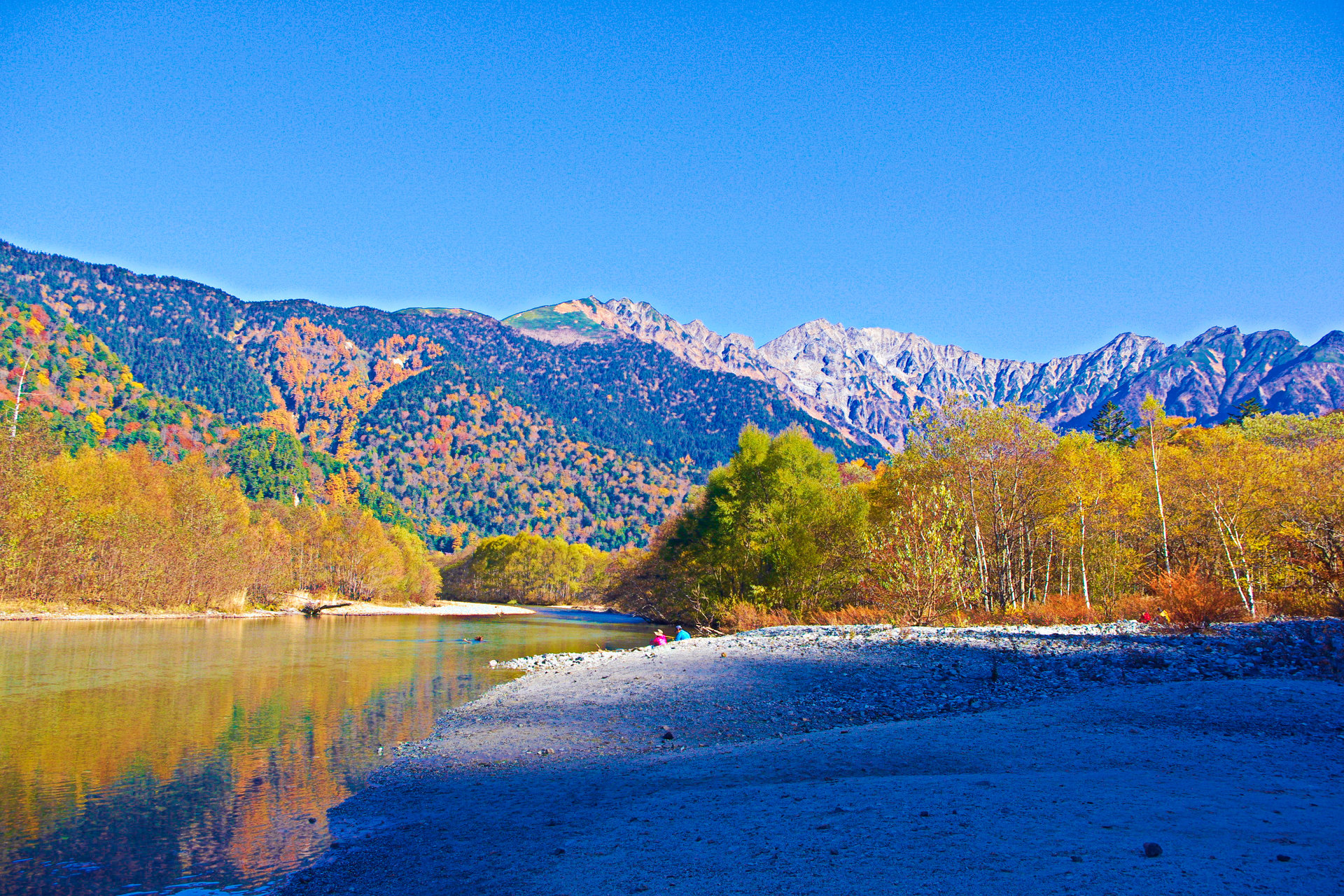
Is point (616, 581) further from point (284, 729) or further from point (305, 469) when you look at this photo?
point (305, 469)

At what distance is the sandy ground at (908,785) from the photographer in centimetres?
542

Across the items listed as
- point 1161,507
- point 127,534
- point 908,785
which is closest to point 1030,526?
point 1161,507

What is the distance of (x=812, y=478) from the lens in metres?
43.2

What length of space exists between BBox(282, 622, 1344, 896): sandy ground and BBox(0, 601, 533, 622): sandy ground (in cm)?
4683

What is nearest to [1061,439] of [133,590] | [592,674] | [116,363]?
[592,674]

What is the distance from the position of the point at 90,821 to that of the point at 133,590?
58.2 metres

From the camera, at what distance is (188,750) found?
1409cm

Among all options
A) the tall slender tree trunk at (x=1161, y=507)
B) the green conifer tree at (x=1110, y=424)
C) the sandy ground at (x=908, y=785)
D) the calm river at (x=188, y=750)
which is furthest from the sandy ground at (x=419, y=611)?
the tall slender tree trunk at (x=1161, y=507)

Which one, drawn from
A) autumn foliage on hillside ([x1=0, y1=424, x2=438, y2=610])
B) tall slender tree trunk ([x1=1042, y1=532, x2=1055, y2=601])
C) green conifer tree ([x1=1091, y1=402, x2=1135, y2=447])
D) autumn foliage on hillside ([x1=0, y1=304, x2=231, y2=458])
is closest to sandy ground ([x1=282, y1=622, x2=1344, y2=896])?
tall slender tree trunk ([x1=1042, y1=532, x2=1055, y2=601])

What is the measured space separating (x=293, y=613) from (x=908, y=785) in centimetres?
8101

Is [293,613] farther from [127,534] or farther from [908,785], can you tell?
[908,785]

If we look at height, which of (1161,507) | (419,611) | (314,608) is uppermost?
(1161,507)

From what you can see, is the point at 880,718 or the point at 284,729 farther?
the point at 284,729

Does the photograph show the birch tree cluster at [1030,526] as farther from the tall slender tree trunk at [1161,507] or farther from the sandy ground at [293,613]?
the sandy ground at [293,613]
